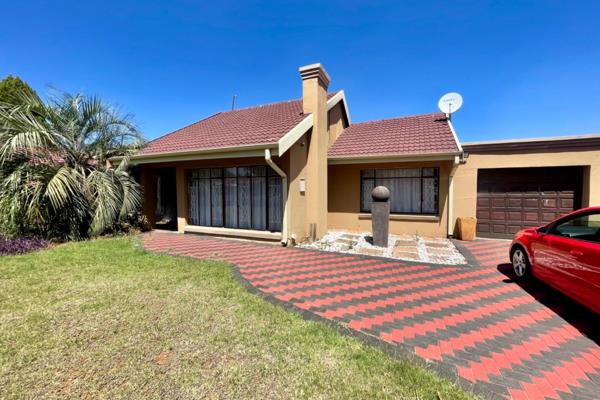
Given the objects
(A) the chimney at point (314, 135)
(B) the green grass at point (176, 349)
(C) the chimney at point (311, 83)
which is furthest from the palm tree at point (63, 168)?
(C) the chimney at point (311, 83)

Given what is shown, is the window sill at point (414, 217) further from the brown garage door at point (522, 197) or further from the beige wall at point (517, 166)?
the brown garage door at point (522, 197)

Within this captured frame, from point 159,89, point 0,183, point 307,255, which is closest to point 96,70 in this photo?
point 159,89

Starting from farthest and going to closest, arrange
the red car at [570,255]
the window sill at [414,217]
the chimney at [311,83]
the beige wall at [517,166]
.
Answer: the window sill at [414,217]
the chimney at [311,83]
the beige wall at [517,166]
the red car at [570,255]

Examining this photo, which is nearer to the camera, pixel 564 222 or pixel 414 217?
pixel 564 222

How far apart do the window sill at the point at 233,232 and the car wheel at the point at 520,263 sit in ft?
21.9

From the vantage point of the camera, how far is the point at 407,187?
1112 centimetres

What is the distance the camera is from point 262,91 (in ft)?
60.7

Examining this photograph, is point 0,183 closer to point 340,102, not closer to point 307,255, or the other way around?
point 307,255

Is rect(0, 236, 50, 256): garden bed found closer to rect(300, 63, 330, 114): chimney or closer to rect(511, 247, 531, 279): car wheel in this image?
rect(300, 63, 330, 114): chimney

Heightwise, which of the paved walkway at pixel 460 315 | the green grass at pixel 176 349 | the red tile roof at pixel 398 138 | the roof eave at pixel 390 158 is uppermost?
the red tile roof at pixel 398 138

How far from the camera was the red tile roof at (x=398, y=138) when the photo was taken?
10227mm

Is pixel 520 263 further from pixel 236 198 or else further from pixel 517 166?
pixel 236 198

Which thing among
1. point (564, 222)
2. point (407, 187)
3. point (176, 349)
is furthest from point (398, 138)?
point (176, 349)

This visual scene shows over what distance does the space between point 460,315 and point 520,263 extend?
Result: 9.79 ft
